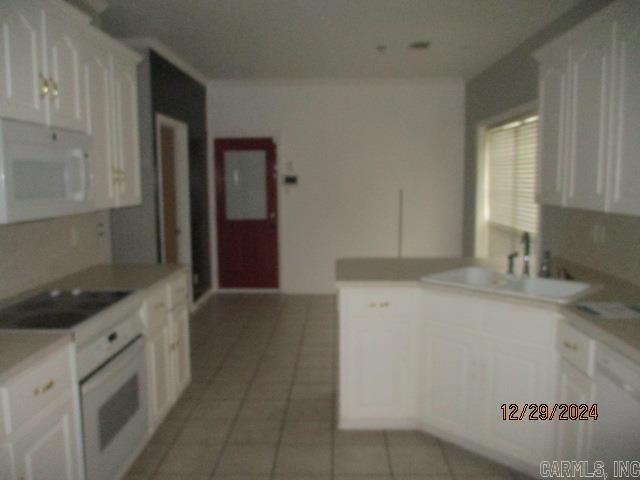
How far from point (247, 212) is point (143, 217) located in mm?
2073

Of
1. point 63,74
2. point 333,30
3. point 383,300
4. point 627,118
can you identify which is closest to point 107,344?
point 63,74

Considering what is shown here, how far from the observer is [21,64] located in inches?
81.8

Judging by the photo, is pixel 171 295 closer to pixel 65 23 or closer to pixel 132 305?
pixel 132 305

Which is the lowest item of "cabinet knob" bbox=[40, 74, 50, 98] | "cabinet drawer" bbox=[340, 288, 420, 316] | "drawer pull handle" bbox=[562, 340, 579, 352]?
"drawer pull handle" bbox=[562, 340, 579, 352]

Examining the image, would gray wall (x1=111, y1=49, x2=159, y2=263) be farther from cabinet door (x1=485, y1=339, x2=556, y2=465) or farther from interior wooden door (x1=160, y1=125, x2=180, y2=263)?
cabinet door (x1=485, y1=339, x2=556, y2=465)

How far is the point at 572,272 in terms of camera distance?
309 cm

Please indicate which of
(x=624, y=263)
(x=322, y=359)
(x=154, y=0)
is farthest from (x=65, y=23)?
(x=624, y=263)

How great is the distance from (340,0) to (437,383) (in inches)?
98.9

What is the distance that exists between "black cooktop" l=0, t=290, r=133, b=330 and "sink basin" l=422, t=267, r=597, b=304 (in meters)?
1.68

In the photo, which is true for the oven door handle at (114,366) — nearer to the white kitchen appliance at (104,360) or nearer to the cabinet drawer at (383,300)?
the white kitchen appliance at (104,360)

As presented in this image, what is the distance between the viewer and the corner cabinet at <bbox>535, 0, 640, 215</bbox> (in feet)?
6.98

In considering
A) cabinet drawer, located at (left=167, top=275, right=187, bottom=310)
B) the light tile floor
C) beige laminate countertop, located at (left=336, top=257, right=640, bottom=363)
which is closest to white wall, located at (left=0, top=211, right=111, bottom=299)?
cabinet drawer, located at (left=167, top=275, right=187, bottom=310)

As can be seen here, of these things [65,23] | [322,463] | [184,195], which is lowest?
[322,463]

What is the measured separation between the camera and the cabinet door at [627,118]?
2.09 m
